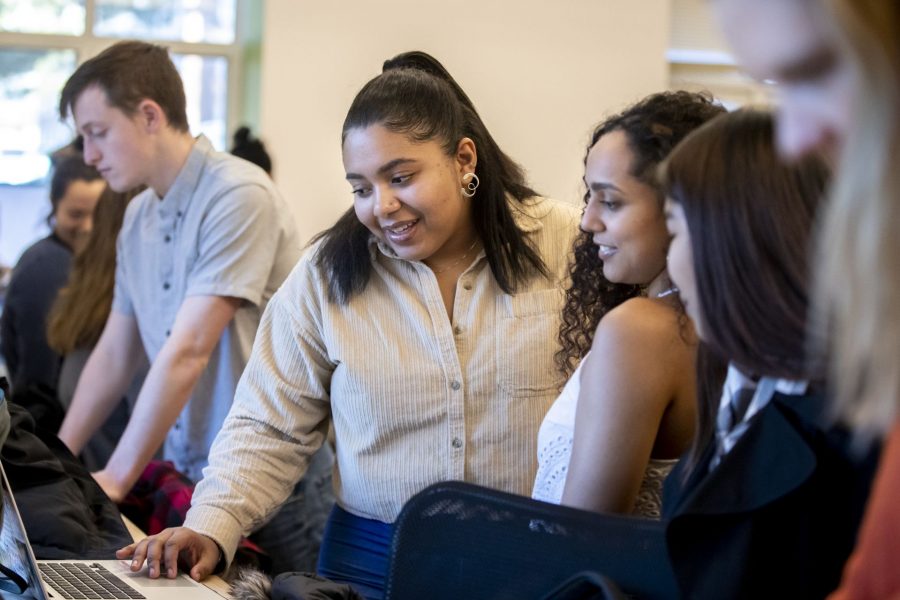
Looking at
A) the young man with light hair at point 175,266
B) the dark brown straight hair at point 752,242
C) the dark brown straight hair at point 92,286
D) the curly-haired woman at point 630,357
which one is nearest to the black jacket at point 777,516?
the dark brown straight hair at point 752,242

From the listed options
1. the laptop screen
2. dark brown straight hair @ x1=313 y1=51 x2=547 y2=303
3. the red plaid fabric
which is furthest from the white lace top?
the red plaid fabric

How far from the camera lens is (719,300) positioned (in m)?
1.03

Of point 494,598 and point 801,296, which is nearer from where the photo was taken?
point 801,296

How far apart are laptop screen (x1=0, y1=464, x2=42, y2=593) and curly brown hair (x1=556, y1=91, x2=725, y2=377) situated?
82cm

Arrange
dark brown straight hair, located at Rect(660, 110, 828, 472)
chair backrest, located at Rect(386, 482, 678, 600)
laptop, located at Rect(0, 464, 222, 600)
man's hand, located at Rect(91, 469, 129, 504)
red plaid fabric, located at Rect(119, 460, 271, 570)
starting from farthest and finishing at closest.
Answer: man's hand, located at Rect(91, 469, 129, 504), red plaid fabric, located at Rect(119, 460, 271, 570), laptop, located at Rect(0, 464, 222, 600), chair backrest, located at Rect(386, 482, 678, 600), dark brown straight hair, located at Rect(660, 110, 828, 472)

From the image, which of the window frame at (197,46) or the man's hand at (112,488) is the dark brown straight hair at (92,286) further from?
the window frame at (197,46)

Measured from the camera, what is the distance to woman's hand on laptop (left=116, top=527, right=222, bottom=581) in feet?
5.76

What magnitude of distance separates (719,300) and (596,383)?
1.36 ft

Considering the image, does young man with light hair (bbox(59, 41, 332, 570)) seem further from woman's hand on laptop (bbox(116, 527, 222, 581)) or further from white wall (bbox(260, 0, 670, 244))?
white wall (bbox(260, 0, 670, 244))

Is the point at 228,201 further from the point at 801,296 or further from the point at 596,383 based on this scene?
the point at 801,296

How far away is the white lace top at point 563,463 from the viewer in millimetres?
1483

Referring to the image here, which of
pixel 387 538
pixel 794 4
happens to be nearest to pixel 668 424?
pixel 387 538

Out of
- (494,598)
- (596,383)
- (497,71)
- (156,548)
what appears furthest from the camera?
(497,71)

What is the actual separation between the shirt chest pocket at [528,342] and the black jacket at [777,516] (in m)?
0.82
